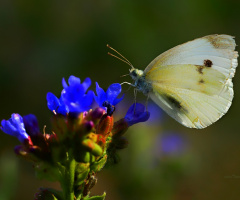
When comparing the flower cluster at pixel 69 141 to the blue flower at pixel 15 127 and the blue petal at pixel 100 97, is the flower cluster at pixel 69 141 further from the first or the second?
the blue petal at pixel 100 97

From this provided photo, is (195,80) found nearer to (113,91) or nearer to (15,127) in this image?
(113,91)

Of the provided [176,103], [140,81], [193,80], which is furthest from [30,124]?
[193,80]

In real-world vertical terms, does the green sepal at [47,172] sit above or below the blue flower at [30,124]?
below

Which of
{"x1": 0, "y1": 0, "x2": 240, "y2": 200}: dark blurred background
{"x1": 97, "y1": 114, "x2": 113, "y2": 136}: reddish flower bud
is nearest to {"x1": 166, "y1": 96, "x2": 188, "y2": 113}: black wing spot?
{"x1": 97, "y1": 114, "x2": 113, "y2": 136}: reddish flower bud

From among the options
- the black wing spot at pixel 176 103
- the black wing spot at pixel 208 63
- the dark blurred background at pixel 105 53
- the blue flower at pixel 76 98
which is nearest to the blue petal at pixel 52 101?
the blue flower at pixel 76 98

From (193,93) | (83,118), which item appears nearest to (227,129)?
(193,93)
